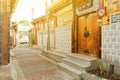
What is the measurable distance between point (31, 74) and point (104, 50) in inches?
143

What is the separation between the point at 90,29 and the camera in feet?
29.2

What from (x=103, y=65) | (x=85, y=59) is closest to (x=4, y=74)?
(x=85, y=59)

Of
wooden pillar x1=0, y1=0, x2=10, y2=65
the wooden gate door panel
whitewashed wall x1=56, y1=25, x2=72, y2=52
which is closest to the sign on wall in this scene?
the wooden gate door panel

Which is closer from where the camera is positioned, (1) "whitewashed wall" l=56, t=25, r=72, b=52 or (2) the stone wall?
(2) the stone wall

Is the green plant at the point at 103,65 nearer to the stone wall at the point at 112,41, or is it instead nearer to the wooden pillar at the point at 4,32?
the stone wall at the point at 112,41

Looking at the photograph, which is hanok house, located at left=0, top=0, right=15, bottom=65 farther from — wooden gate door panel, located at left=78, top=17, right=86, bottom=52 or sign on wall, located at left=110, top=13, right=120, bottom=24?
sign on wall, located at left=110, top=13, right=120, bottom=24

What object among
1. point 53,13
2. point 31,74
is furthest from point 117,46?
point 53,13

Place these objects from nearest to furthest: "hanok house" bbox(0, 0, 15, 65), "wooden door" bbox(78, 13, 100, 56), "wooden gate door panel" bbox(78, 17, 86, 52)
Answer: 1. "hanok house" bbox(0, 0, 15, 65)
2. "wooden door" bbox(78, 13, 100, 56)
3. "wooden gate door panel" bbox(78, 17, 86, 52)

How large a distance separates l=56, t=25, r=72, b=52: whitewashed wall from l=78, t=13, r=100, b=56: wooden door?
1.54 meters

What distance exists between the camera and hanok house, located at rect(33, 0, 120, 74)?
21.7 ft

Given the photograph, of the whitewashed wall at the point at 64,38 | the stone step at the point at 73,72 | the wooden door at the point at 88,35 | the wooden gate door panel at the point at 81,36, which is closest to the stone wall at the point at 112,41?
the wooden door at the point at 88,35

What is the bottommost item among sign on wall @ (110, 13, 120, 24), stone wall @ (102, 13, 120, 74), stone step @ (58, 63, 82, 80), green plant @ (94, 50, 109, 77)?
stone step @ (58, 63, 82, 80)

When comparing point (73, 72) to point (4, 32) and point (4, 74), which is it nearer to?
point (4, 74)

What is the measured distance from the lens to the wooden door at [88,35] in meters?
8.17
